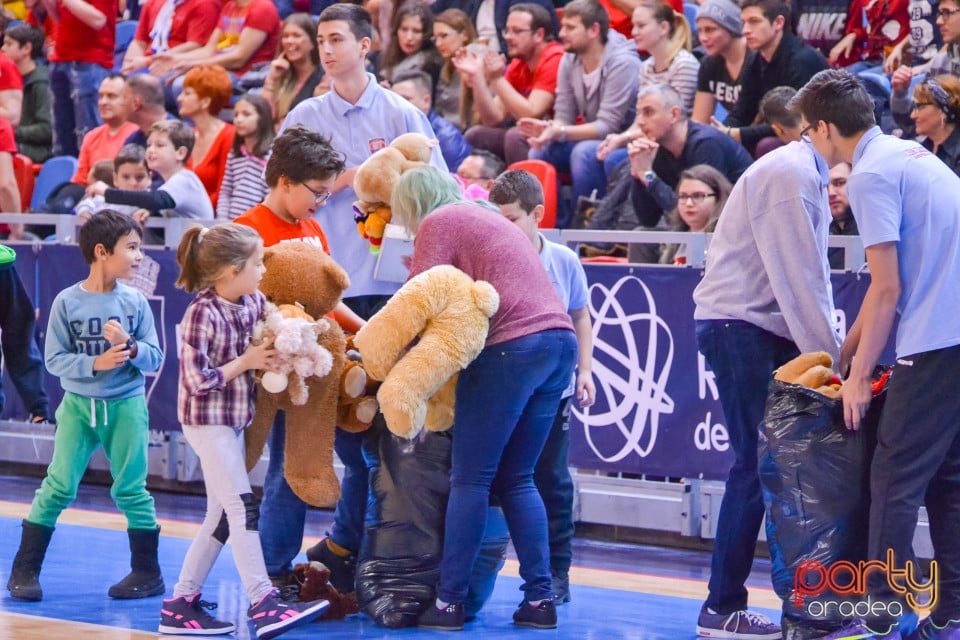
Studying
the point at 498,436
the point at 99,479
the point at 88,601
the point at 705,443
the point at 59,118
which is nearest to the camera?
the point at 498,436

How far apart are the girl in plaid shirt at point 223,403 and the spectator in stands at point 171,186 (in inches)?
143

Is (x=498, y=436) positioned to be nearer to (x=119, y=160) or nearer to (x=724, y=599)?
(x=724, y=599)

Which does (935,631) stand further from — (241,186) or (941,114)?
(241,186)

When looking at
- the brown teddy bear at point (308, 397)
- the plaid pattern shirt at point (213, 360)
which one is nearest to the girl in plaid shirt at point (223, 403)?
the plaid pattern shirt at point (213, 360)

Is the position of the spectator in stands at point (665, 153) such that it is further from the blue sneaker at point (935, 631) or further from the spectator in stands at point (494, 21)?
the blue sneaker at point (935, 631)

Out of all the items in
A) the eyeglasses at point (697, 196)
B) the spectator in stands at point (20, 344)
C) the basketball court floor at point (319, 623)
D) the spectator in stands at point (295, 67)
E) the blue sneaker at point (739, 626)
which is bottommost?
the basketball court floor at point (319, 623)

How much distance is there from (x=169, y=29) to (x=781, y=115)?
20.5 ft

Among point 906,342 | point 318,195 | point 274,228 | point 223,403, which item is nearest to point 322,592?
point 223,403

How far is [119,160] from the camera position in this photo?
895cm

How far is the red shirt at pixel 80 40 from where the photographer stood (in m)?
11.5

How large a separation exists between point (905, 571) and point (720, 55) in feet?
16.6

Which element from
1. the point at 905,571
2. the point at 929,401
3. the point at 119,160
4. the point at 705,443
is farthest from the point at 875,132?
the point at 119,160

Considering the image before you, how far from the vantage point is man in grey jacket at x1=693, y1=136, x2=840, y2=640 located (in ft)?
15.2

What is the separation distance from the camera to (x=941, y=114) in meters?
6.49
